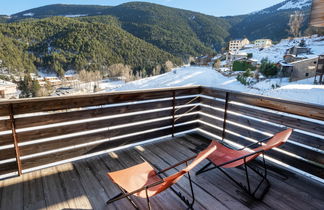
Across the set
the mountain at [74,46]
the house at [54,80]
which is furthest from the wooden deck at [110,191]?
the mountain at [74,46]

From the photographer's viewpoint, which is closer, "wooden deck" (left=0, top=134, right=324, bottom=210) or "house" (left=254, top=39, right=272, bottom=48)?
"wooden deck" (left=0, top=134, right=324, bottom=210)

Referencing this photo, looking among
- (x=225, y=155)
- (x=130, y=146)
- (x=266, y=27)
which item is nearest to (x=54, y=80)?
(x=130, y=146)

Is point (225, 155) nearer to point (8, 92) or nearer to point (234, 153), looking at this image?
point (234, 153)

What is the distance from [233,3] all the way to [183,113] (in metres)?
29.0

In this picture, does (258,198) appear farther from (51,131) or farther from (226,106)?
(51,131)

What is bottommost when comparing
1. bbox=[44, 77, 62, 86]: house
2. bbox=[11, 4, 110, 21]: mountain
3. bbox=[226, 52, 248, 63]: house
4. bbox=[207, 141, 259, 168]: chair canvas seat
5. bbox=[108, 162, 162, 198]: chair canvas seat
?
bbox=[44, 77, 62, 86]: house

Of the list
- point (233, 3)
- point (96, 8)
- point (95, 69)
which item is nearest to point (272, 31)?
point (233, 3)

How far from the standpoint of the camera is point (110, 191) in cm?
205

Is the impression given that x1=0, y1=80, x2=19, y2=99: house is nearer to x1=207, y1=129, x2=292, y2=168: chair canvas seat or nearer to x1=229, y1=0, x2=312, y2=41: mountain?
x1=207, y1=129, x2=292, y2=168: chair canvas seat

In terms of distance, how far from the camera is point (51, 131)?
2.44m

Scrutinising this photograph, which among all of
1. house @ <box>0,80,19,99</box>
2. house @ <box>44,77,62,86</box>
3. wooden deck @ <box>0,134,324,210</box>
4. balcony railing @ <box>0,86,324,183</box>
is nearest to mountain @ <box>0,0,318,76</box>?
house @ <box>44,77,62,86</box>

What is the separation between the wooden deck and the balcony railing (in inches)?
7.5

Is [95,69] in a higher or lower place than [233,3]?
lower

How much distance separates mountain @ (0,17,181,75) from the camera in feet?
163
